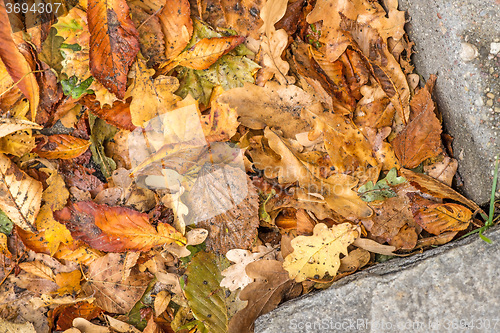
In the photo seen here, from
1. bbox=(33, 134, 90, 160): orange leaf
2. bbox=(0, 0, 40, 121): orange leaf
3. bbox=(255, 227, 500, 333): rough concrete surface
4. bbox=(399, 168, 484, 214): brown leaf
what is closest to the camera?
bbox=(255, 227, 500, 333): rough concrete surface

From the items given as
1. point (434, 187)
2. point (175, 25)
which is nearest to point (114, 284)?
point (175, 25)

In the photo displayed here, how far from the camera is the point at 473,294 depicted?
4.89 ft

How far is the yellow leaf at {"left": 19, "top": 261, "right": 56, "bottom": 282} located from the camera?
6.68 ft

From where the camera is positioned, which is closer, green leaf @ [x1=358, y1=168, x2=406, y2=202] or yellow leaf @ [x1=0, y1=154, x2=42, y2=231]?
green leaf @ [x1=358, y1=168, x2=406, y2=202]

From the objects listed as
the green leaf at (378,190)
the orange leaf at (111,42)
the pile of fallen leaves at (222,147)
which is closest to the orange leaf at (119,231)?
the pile of fallen leaves at (222,147)

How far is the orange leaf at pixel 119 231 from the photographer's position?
1860 millimetres

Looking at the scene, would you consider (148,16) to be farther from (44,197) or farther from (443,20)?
(443,20)

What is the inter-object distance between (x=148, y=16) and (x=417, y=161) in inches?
59.5

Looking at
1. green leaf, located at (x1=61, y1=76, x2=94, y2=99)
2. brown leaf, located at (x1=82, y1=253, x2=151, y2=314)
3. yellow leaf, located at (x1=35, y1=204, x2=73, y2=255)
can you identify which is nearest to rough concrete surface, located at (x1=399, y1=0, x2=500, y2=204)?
green leaf, located at (x1=61, y1=76, x2=94, y2=99)

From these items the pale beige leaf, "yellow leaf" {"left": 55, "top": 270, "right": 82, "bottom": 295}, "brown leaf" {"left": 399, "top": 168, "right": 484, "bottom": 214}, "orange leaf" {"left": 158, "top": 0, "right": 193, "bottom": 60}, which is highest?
"orange leaf" {"left": 158, "top": 0, "right": 193, "bottom": 60}

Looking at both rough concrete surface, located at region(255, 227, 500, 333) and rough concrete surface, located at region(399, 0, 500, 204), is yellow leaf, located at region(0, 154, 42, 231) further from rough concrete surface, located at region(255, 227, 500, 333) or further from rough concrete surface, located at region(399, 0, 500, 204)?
rough concrete surface, located at region(399, 0, 500, 204)

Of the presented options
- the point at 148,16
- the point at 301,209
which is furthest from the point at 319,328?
the point at 148,16

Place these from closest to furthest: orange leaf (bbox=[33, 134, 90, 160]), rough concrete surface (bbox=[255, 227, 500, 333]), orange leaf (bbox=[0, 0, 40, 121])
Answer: rough concrete surface (bbox=[255, 227, 500, 333]) → orange leaf (bbox=[0, 0, 40, 121]) → orange leaf (bbox=[33, 134, 90, 160])

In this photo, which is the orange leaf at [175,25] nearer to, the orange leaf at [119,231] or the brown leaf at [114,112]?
the brown leaf at [114,112]
